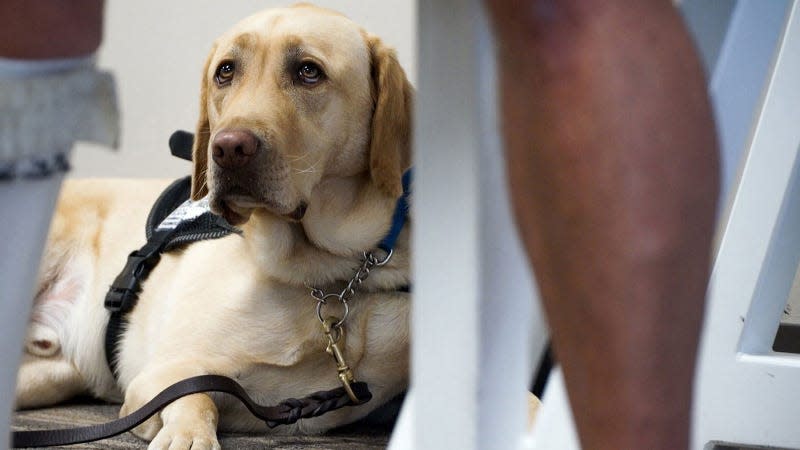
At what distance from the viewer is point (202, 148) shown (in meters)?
2.20

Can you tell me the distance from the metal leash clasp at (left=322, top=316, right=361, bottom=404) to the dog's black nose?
1.14ft

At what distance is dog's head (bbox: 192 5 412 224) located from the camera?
1882 millimetres

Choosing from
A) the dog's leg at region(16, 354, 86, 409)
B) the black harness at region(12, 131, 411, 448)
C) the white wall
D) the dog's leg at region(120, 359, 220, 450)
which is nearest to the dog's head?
the black harness at region(12, 131, 411, 448)

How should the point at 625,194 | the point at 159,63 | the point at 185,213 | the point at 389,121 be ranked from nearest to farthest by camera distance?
the point at 625,194, the point at 389,121, the point at 185,213, the point at 159,63

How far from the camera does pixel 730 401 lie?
161 centimetres

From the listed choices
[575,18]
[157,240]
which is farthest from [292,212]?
[575,18]

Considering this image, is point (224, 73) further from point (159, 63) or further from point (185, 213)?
point (159, 63)

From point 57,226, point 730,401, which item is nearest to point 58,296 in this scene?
point 57,226

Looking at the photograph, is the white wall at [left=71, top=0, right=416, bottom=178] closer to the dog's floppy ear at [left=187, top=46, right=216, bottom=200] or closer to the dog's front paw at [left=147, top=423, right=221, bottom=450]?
the dog's floppy ear at [left=187, top=46, right=216, bottom=200]

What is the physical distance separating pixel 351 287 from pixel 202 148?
46 cm

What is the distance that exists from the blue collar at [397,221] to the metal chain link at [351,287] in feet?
0.06

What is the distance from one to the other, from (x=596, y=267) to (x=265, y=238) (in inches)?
64.6

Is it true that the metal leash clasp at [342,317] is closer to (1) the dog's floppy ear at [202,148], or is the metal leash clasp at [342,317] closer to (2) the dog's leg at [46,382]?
(1) the dog's floppy ear at [202,148]

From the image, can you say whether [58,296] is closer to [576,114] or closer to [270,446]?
[270,446]
